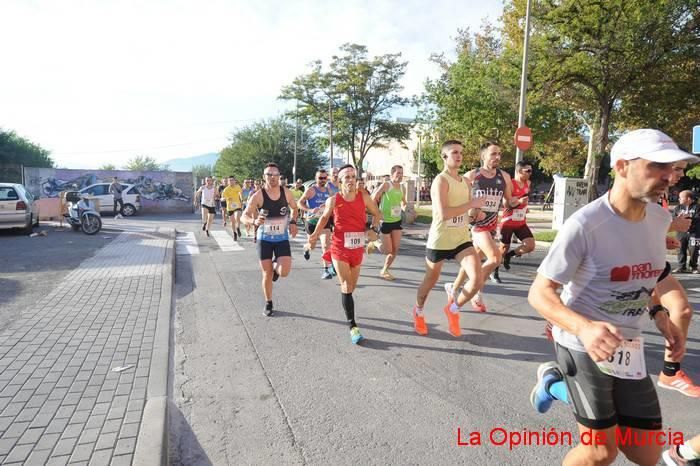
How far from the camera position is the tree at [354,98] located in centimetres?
2942

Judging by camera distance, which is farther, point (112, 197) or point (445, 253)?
point (112, 197)

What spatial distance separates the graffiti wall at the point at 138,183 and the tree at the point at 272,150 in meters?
18.6

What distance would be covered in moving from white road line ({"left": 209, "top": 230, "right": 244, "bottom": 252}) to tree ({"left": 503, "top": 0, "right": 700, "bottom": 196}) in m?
11.1

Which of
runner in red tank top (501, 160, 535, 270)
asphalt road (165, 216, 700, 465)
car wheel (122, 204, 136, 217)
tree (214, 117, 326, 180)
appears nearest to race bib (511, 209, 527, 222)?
runner in red tank top (501, 160, 535, 270)

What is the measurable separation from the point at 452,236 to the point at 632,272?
9.61 feet

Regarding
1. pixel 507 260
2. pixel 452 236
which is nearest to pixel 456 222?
pixel 452 236

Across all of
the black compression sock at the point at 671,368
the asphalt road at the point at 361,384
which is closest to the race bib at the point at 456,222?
the asphalt road at the point at 361,384

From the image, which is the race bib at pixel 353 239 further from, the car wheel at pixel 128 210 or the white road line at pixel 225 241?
the car wheel at pixel 128 210

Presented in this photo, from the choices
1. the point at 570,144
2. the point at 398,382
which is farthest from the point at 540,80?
the point at 570,144

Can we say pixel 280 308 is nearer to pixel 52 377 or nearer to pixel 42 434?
pixel 52 377

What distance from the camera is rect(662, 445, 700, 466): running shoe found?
7.86ft

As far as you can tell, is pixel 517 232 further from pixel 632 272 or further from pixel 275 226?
pixel 632 272

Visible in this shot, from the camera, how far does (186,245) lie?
1320 centimetres

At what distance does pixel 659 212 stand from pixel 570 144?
34350 millimetres
